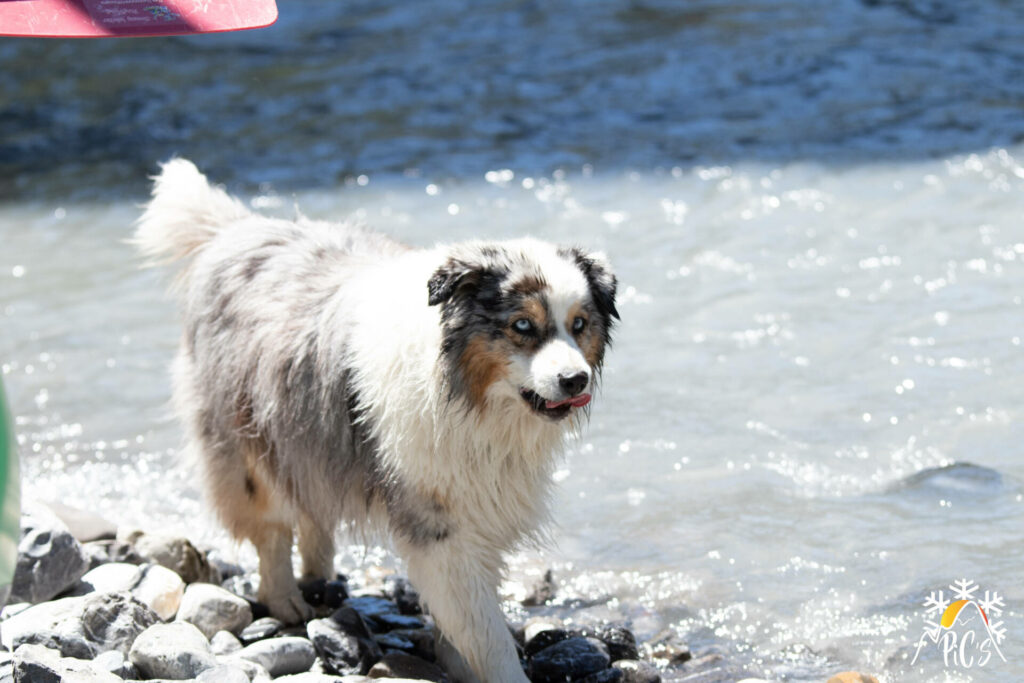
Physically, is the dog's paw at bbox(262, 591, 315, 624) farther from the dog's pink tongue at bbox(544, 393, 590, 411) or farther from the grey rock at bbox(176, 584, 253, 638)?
the dog's pink tongue at bbox(544, 393, 590, 411)

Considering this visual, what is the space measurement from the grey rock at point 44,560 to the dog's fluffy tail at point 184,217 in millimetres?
1139

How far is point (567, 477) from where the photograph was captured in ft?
17.5

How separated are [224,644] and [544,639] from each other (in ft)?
3.48

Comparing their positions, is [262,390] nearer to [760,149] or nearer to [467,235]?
[467,235]

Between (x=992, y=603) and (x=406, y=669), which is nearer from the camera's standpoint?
(x=406, y=669)

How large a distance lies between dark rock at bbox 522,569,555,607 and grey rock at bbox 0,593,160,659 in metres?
1.32

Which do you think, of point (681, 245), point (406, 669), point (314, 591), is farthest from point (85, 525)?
point (681, 245)

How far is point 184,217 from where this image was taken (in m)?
4.71

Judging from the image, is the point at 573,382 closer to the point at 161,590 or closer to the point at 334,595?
the point at 334,595

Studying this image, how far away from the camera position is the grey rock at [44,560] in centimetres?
399

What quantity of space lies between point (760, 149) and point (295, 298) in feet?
18.7

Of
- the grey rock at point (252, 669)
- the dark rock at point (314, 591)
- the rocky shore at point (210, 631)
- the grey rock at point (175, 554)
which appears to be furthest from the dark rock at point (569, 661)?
the grey rock at point (175, 554)

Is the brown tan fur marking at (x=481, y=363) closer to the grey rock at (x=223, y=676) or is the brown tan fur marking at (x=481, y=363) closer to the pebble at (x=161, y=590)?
the grey rock at (x=223, y=676)

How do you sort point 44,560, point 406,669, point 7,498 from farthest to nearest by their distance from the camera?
point 44,560
point 406,669
point 7,498
